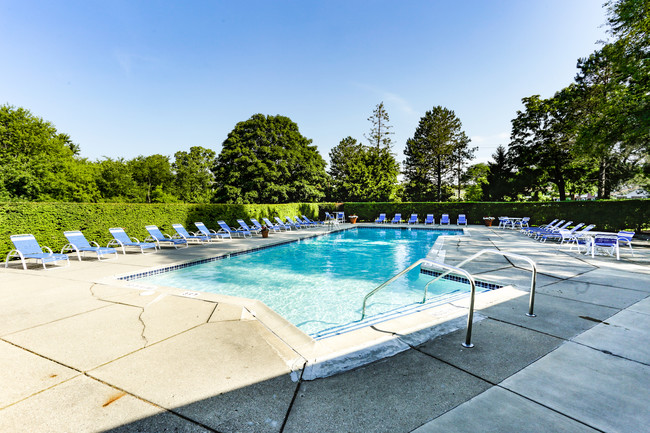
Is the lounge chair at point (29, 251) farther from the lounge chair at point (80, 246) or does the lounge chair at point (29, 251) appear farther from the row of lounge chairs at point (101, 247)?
the lounge chair at point (80, 246)

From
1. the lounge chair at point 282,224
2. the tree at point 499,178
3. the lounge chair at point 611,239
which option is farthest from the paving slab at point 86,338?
the tree at point 499,178

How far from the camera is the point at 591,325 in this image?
3330 mm

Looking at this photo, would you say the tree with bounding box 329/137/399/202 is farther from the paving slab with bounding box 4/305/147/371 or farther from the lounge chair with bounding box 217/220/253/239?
the paving slab with bounding box 4/305/147/371

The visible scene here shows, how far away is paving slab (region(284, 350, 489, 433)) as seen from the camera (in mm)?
1784

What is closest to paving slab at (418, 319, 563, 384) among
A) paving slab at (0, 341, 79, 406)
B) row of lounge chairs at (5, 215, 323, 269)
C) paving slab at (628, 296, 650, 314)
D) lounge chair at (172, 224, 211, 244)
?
paving slab at (628, 296, 650, 314)

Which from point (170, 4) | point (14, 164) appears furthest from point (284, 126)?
point (14, 164)

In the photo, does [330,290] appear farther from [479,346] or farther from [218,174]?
[218,174]

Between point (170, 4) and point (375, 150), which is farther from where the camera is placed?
point (375, 150)

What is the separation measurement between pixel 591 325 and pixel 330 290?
4.55 m

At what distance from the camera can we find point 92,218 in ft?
31.1

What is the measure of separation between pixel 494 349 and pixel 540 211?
20.6 m

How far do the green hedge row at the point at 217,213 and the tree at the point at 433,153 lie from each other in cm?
1488

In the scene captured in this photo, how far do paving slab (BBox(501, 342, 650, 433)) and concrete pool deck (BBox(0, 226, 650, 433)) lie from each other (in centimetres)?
1

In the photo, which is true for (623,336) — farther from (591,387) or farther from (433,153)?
(433,153)
